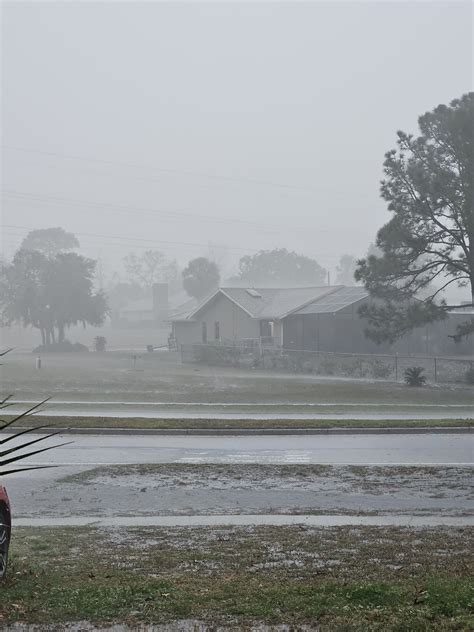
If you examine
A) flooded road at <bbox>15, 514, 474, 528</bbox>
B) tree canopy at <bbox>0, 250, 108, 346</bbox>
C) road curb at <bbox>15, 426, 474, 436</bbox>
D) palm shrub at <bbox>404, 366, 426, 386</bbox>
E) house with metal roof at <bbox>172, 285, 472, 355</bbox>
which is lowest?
flooded road at <bbox>15, 514, 474, 528</bbox>

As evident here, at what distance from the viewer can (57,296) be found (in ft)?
275

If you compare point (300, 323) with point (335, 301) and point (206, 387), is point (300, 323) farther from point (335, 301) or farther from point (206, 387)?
point (206, 387)

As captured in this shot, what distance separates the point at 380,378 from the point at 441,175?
33.5 feet

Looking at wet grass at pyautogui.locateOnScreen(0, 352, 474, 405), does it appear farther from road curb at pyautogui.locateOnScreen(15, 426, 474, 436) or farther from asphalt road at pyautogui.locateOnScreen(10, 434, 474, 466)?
asphalt road at pyautogui.locateOnScreen(10, 434, 474, 466)

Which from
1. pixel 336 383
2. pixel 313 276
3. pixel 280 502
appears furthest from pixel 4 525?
pixel 313 276

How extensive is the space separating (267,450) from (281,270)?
123 m

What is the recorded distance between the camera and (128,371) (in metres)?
50.8

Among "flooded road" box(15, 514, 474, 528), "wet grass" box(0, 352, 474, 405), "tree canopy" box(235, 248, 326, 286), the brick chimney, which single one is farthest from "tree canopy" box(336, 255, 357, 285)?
"flooded road" box(15, 514, 474, 528)

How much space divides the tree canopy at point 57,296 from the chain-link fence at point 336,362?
23334 millimetres

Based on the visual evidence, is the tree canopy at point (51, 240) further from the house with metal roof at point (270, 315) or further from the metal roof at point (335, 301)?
the metal roof at point (335, 301)

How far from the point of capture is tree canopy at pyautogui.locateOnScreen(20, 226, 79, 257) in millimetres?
162750

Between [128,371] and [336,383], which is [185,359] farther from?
[336,383]

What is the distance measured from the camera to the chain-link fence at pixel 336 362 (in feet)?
147

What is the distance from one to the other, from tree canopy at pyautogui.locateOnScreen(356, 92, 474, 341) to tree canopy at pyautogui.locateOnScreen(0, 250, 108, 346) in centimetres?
4715
